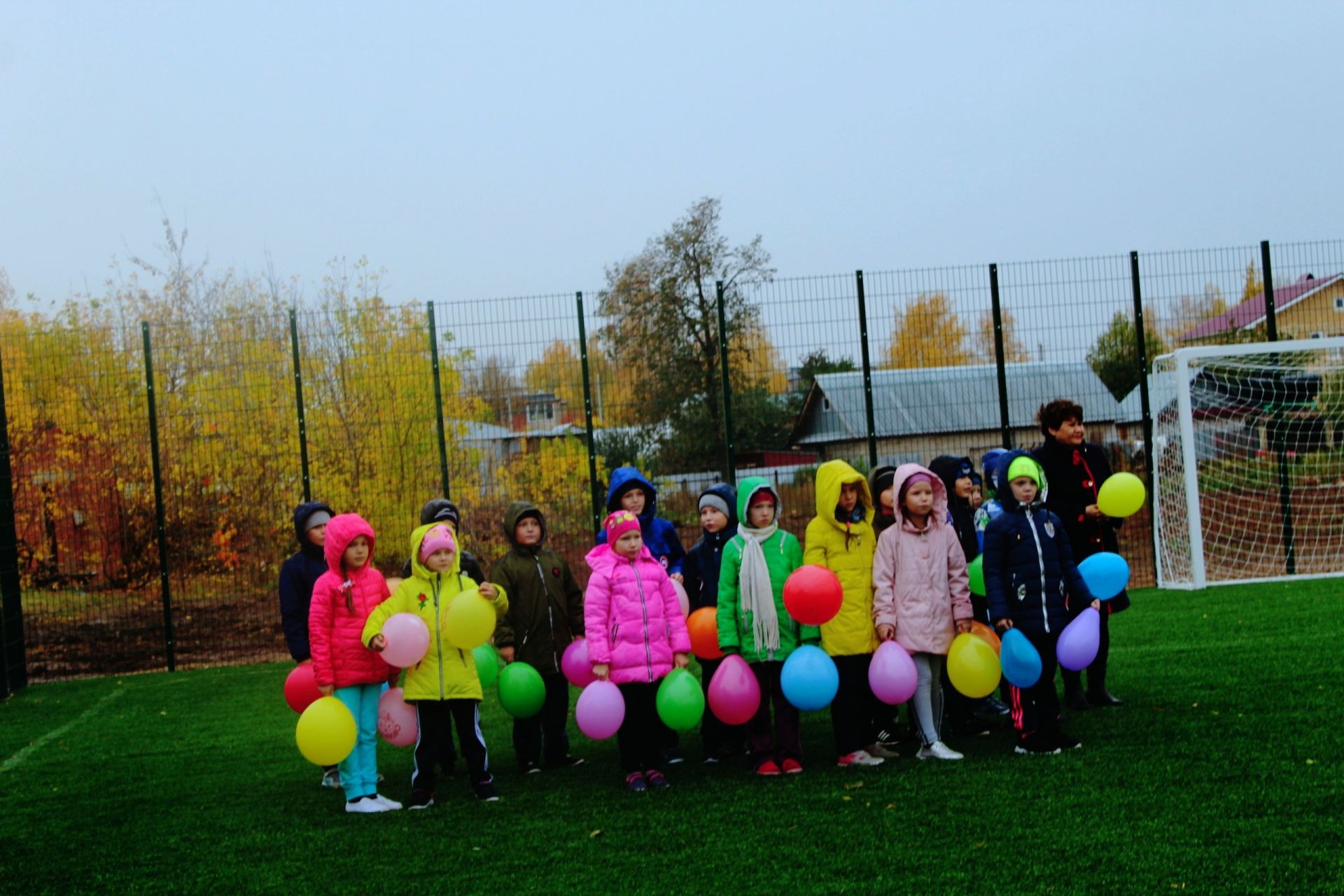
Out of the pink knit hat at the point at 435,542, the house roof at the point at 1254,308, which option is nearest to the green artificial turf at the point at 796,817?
the pink knit hat at the point at 435,542

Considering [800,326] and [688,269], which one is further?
[688,269]

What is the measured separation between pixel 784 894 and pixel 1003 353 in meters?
8.07

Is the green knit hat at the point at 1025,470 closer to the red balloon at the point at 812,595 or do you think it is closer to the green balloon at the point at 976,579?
the green balloon at the point at 976,579

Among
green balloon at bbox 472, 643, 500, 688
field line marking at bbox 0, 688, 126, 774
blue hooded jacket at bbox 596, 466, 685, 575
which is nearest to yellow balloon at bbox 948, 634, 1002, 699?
blue hooded jacket at bbox 596, 466, 685, 575

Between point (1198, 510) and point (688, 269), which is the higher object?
point (688, 269)

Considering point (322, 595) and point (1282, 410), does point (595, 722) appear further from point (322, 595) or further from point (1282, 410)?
point (1282, 410)

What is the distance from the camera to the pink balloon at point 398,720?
5598 millimetres

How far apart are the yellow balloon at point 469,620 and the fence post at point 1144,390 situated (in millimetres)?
7478

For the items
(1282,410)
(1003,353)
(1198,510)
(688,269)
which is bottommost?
(1198,510)

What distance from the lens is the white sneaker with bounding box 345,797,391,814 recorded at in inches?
215

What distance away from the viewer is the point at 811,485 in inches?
425

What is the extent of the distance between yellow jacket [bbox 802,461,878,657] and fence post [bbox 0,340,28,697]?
26.1 feet

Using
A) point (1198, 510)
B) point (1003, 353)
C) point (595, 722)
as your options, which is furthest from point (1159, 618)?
point (595, 722)

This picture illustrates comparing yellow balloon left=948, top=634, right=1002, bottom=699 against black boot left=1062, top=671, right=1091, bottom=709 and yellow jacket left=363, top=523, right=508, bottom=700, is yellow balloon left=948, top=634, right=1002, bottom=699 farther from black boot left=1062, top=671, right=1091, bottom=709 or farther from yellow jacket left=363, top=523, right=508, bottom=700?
yellow jacket left=363, top=523, right=508, bottom=700
